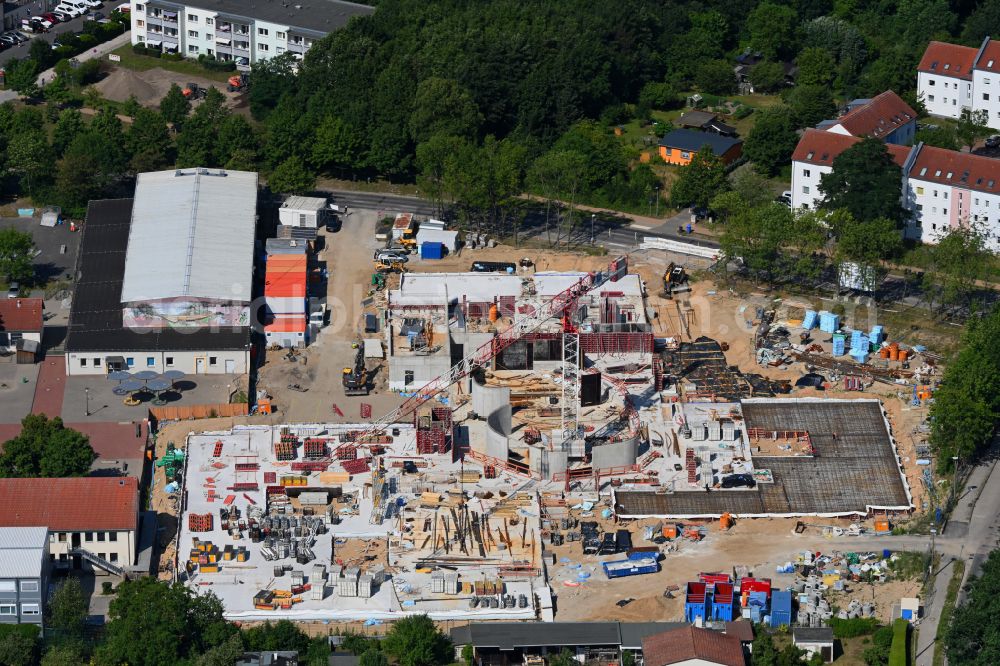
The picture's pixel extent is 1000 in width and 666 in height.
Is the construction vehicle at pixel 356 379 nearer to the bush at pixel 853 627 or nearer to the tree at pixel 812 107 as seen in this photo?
the bush at pixel 853 627

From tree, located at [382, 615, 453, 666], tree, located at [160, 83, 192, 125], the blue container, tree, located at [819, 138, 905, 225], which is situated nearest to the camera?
tree, located at [382, 615, 453, 666]

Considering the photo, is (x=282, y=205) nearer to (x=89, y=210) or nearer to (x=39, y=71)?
(x=89, y=210)

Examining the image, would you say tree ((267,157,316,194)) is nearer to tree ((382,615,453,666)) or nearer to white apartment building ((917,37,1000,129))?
white apartment building ((917,37,1000,129))

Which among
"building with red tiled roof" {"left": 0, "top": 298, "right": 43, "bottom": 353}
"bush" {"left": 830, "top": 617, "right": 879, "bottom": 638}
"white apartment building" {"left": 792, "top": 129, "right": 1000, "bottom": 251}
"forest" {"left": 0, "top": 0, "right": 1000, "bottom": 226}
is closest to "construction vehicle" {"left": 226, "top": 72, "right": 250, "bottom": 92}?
"forest" {"left": 0, "top": 0, "right": 1000, "bottom": 226}

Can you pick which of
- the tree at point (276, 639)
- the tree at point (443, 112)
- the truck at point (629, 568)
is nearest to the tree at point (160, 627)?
the tree at point (276, 639)

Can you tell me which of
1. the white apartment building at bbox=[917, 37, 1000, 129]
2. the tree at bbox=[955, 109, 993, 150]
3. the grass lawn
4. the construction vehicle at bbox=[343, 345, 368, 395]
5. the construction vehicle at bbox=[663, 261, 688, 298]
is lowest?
the construction vehicle at bbox=[343, 345, 368, 395]

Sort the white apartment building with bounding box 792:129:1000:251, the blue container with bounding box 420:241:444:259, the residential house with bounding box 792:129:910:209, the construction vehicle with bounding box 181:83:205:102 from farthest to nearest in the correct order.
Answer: the construction vehicle with bounding box 181:83:205:102 → the residential house with bounding box 792:129:910:209 → the blue container with bounding box 420:241:444:259 → the white apartment building with bounding box 792:129:1000:251

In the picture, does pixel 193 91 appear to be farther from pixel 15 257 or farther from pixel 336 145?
pixel 15 257
